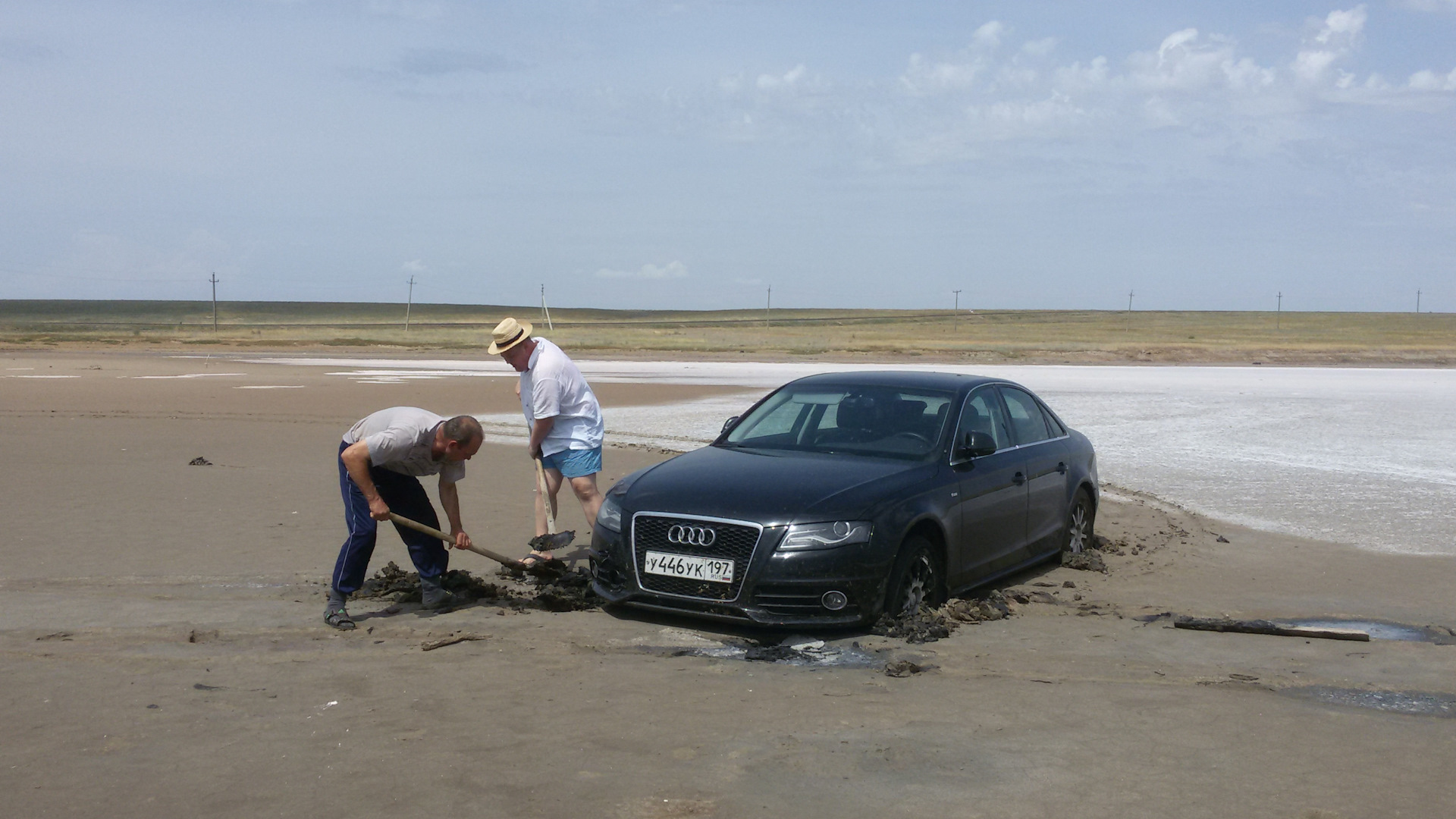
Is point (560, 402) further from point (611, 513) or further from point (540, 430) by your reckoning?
point (611, 513)

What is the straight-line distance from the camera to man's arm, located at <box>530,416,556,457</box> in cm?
884

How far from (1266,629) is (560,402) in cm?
460

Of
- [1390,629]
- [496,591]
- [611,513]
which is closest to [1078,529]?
[1390,629]

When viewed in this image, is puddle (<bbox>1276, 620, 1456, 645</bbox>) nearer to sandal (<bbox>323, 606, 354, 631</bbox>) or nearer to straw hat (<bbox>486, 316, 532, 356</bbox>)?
straw hat (<bbox>486, 316, 532, 356</bbox>)

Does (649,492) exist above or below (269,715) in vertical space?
above

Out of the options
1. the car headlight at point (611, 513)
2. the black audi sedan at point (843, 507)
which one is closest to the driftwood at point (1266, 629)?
the black audi sedan at point (843, 507)

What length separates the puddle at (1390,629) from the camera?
7297 mm

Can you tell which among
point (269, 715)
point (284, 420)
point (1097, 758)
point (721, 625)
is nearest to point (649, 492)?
point (721, 625)

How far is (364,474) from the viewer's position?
7047mm

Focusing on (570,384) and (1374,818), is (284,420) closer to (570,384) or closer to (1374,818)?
(570,384)

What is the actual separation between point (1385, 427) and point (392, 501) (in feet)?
61.4

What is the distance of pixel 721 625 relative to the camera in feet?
24.2

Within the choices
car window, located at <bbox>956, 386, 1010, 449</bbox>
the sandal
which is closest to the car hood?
car window, located at <bbox>956, 386, 1010, 449</bbox>

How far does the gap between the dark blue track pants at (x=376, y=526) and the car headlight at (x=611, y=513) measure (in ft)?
3.14
